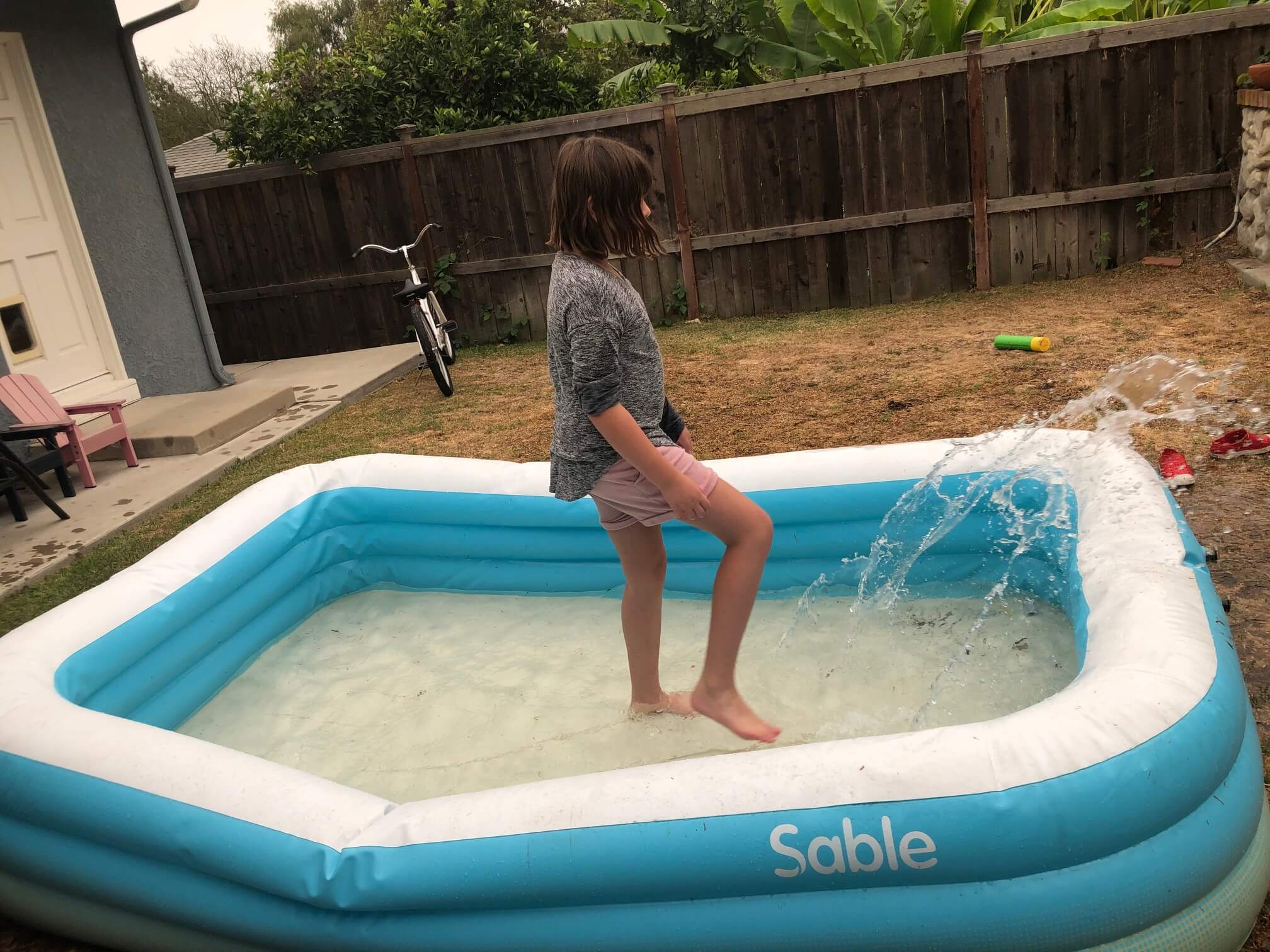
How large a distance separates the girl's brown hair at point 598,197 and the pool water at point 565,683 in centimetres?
133

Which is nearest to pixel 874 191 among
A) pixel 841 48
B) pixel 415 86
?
pixel 841 48

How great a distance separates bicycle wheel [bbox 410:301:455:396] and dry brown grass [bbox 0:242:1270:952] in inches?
7.0

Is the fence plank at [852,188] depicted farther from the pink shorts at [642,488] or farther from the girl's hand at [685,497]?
the girl's hand at [685,497]

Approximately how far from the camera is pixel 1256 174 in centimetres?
724

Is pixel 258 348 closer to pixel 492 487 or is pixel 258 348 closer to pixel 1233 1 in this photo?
pixel 492 487

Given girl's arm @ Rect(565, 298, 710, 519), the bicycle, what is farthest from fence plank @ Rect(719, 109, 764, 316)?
girl's arm @ Rect(565, 298, 710, 519)

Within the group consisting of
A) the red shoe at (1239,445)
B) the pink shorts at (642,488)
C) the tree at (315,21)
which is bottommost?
the red shoe at (1239,445)

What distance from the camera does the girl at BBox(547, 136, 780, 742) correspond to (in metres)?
2.28

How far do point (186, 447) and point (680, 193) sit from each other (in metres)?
4.46

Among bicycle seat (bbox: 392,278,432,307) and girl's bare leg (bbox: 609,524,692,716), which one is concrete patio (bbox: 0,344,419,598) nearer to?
bicycle seat (bbox: 392,278,432,307)

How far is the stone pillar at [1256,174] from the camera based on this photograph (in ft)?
23.1

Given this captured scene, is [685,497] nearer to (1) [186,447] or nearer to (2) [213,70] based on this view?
(1) [186,447]

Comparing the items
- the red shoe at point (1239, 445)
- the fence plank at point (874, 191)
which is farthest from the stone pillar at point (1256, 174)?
the red shoe at point (1239, 445)

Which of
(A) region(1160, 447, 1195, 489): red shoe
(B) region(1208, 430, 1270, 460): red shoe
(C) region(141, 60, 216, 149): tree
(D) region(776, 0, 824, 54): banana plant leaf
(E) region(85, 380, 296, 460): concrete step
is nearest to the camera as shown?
(A) region(1160, 447, 1195, 489): red shoe
